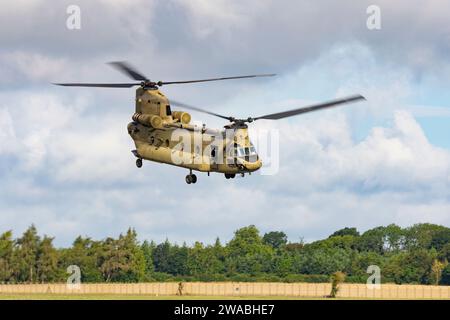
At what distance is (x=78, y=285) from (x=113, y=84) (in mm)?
56241

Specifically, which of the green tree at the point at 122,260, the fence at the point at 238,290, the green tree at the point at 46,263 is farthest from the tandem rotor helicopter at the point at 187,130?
the green tree at the point at 122,260

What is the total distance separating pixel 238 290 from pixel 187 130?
57.3 m

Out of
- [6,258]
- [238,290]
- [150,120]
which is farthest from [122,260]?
[150,120]

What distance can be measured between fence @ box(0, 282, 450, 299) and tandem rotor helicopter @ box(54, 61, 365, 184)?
38685 millimetres

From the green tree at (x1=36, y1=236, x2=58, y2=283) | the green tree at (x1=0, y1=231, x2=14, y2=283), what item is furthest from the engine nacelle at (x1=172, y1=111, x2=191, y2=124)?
the green tree at (x1=0, y1=231, x2=14, y2=283)

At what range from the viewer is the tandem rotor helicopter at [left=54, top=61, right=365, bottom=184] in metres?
102

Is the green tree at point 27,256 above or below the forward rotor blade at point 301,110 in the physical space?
below

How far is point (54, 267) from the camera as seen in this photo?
163 m

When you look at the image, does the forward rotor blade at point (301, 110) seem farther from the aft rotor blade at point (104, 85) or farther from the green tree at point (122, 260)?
the green tree at point (122, 260)

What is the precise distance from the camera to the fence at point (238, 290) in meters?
152

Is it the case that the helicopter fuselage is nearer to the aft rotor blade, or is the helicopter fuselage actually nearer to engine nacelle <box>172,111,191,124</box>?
engine nacelle <box>172,111,191,124</box>

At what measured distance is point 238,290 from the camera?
527ft

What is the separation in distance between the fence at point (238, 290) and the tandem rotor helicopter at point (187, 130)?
38685 mm
